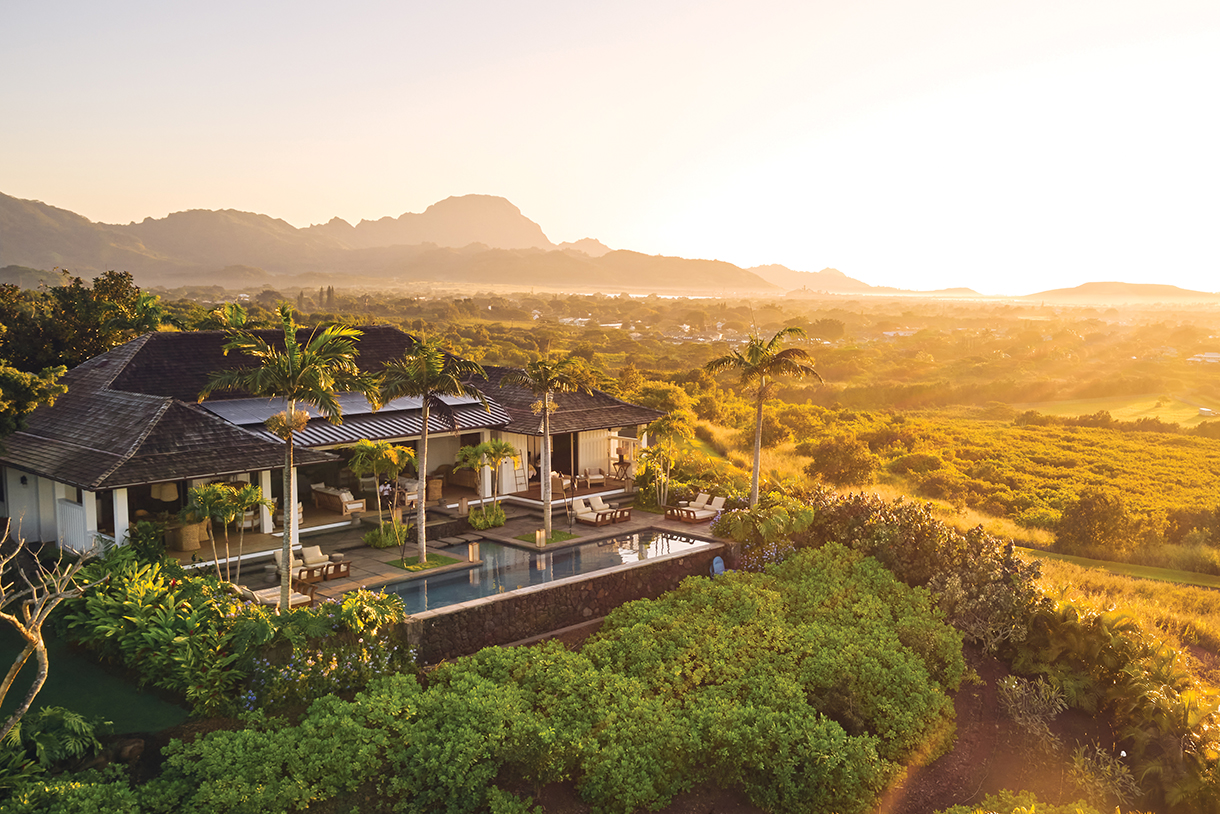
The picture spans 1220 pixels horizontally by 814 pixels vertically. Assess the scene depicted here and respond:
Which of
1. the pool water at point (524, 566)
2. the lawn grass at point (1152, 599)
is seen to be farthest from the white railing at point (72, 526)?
the lawn grass at point (1152, 599)

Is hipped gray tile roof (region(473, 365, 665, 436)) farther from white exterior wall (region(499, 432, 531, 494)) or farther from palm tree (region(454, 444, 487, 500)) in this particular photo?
palm tree (region(454, 444, 487, 500))

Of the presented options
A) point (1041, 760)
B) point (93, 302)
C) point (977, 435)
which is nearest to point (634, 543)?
point (1041, 760)

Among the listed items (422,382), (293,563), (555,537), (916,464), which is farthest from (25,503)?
(916,464)

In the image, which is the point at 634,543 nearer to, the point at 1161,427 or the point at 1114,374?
the point at 1161,427

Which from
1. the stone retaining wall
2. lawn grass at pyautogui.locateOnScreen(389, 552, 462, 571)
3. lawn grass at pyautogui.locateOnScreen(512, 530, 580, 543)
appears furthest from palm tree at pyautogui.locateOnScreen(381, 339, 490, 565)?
the stone retaining wall

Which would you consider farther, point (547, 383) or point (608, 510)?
point (608, 510)

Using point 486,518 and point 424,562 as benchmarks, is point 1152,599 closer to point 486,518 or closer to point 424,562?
point 486,518

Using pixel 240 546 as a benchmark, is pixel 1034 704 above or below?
below
